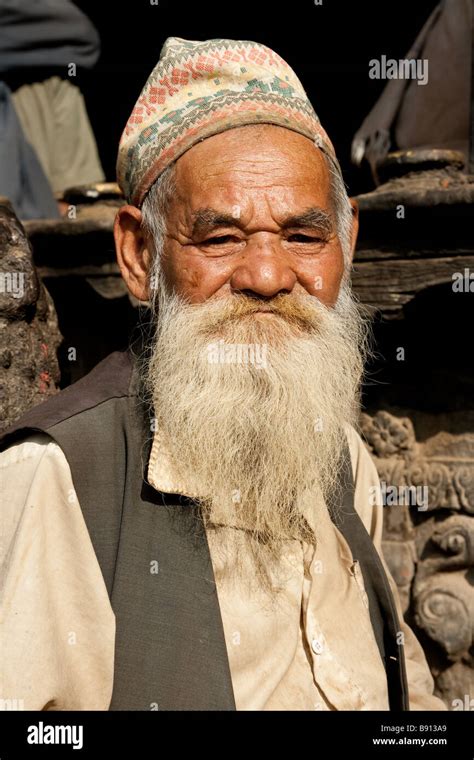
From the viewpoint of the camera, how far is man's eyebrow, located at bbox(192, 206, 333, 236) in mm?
1998

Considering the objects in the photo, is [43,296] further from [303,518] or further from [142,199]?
[303,518]

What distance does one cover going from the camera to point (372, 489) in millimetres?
2471

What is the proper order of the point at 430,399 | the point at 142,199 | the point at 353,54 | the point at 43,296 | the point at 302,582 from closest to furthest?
the point at 302,582, the point at 142,199, the point at 43,296, the point at 430,399, the point at 353,54

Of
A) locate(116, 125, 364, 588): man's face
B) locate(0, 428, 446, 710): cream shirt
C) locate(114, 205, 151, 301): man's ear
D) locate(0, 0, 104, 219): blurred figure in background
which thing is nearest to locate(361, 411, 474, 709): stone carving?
locate(0, 428, 446, 710): cream shirt

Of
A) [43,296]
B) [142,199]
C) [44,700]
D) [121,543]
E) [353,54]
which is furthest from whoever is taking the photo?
[353,54]

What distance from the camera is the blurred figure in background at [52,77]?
4086mm

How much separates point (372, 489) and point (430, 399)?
61 centimetres

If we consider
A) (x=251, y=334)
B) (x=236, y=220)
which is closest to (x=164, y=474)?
(x=251, y=334)

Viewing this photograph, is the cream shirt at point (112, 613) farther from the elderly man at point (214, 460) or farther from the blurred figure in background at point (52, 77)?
the blurred figure in background at point (52, 77)

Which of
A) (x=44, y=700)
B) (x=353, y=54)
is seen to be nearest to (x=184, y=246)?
(x=44, y=700)

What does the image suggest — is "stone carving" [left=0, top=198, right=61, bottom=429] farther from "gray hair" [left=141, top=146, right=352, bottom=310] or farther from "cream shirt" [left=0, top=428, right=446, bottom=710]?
"cream shirt" [left=0, top=428, right=446, bottom=710]

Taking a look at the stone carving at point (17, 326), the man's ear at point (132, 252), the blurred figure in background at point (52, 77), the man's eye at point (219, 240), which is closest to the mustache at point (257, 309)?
the man's eye at point (219, 240)

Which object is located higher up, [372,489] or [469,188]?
[469,188]

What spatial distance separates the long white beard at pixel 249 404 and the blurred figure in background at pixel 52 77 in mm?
2159
